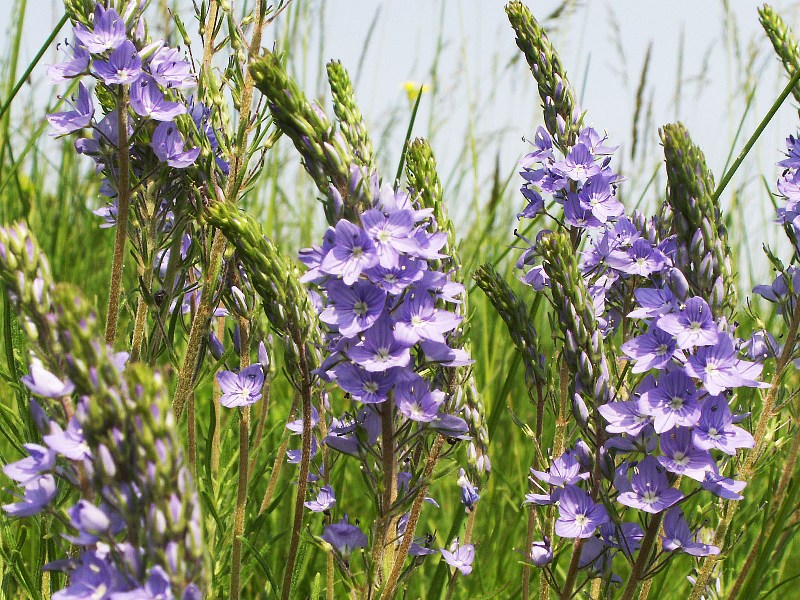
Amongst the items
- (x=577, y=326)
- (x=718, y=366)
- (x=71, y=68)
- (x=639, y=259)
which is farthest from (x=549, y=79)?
(x=71, y=68)

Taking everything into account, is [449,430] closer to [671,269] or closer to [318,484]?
[671,269]

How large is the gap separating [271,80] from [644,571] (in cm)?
165

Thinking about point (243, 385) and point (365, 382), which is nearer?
point (365, 382)

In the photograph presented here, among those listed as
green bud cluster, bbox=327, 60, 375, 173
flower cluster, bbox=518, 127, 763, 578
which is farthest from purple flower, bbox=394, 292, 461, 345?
flower cluster, bbox=518, 127, 763, 578

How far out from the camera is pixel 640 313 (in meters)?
2.39

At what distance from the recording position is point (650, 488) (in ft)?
7.41

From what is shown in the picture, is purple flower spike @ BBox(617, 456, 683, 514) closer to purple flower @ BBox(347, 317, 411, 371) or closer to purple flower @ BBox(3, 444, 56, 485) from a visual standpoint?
purple flower @ BBox(347, 317, 411, 371)

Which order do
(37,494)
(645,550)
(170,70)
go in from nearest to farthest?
(37,494) → (645,550) → (170,70)

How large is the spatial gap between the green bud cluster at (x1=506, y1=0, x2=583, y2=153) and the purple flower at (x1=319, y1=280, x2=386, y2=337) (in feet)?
4.43

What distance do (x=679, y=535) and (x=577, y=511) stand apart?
0.28m

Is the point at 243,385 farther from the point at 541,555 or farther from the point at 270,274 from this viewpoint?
the point at 541,555

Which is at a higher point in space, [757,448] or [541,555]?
[757,448]

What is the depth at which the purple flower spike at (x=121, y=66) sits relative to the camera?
8.38 feet

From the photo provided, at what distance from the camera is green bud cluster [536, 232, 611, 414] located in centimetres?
236
